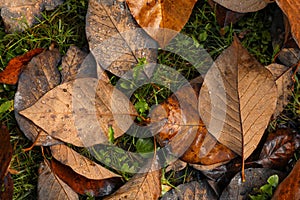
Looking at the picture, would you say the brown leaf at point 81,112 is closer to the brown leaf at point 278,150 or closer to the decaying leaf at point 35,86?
the decaying leaf at point 35,86

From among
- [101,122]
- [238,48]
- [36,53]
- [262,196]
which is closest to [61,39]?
[36,53]

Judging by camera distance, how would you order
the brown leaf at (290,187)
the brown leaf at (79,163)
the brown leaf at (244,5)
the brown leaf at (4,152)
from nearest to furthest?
the brown leaf at (4,152) → the brown leaf at (290,187) → the brown leaf at (79,163) → the brown leaf at (244,5)

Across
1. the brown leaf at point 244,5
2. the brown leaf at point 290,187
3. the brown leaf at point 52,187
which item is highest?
the brown leaf at point 244,5

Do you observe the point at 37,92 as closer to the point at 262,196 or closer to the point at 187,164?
the point at 187,164

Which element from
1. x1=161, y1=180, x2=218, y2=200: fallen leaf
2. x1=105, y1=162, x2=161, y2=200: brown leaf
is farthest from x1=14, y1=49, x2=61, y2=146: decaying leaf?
x1=161, y1=180, x2=218, y2=200: fallen leaf

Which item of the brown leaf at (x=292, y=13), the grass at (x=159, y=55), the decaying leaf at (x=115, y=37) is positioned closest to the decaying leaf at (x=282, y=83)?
the grass at (x=159, y=55)

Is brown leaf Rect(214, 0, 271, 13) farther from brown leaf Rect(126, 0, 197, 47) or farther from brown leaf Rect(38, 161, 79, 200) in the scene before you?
brown leaf Rect(38, 161, 79, 200)
